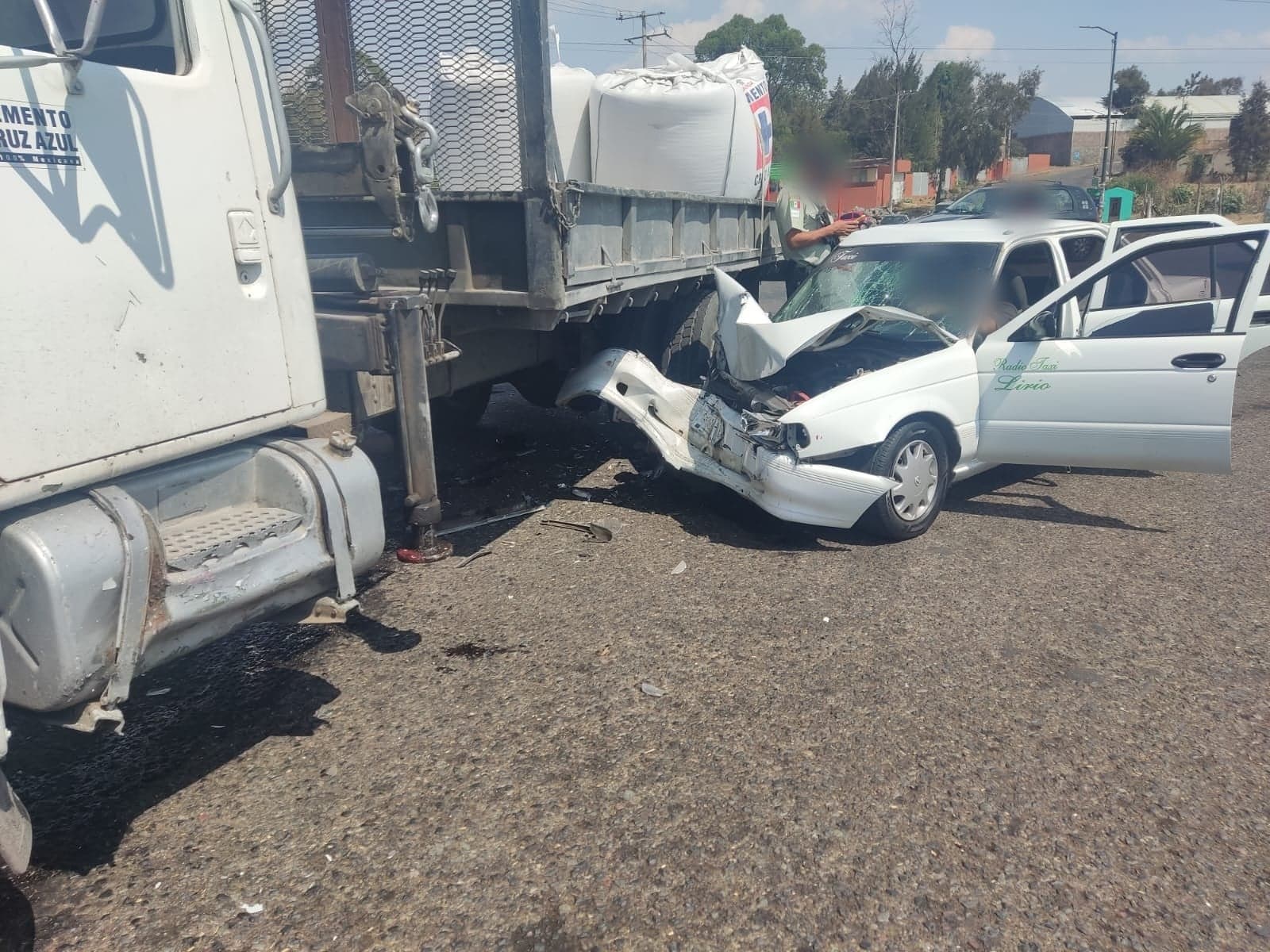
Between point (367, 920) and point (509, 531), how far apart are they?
307 centimetres

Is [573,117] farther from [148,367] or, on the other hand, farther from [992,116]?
[992,116]

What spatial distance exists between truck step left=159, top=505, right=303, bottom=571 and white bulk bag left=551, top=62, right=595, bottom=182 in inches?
159

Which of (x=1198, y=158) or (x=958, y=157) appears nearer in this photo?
(x=958, y=157)

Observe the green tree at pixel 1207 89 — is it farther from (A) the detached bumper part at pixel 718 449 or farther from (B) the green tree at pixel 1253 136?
(A) the detached bumper part at pixel 718 449

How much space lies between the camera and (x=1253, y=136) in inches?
1662

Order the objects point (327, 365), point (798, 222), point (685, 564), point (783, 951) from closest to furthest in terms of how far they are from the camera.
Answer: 1. point (783, 951)
2. point (327, 365)
3. point (685, 564)
4. point (798, 222)

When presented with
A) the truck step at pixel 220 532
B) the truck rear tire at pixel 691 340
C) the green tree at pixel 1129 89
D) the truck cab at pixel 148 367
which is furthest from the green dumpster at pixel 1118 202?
the green tree at pixel 1129 89

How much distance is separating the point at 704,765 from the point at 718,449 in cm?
249

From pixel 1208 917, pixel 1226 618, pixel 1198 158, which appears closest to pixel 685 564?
pixel 1226 618

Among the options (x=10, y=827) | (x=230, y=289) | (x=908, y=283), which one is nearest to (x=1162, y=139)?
(x=908, y=283)

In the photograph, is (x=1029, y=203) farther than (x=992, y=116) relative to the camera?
No

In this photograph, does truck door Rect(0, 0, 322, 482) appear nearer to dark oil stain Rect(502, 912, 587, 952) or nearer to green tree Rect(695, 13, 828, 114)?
dark oil stain Rect(502, 912, 587, 952)

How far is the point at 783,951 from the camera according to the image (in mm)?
2332

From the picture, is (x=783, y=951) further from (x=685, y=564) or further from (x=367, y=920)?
(x=685, y=564)
